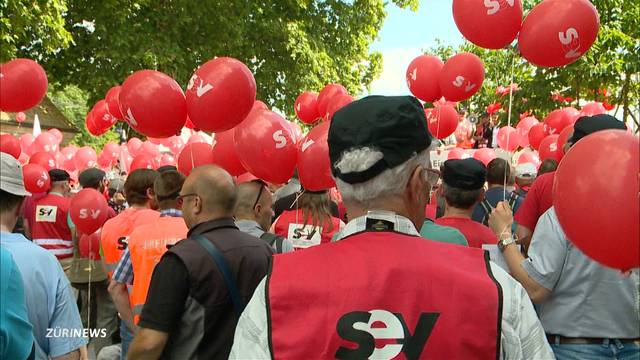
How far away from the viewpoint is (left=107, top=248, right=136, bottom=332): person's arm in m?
3.83

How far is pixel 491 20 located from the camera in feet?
17.6

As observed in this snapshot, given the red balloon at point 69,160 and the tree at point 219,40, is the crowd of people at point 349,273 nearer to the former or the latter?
the red balloon at point 69,160

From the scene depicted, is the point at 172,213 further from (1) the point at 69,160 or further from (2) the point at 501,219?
(1) the point at 69,160

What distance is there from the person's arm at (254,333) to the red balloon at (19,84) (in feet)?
19.8

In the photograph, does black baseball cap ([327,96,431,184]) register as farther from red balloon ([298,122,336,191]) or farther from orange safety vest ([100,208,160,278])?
orange safety vest ([100,208,160,278])

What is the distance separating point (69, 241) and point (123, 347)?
3.42m

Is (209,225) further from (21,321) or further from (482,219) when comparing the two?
(482,219)

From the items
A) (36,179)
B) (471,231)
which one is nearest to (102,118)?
(36,179)

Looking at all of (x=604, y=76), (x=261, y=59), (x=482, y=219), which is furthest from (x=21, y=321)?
(x=261, y=59)

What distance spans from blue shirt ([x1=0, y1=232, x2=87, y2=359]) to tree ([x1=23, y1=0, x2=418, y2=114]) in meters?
11.2

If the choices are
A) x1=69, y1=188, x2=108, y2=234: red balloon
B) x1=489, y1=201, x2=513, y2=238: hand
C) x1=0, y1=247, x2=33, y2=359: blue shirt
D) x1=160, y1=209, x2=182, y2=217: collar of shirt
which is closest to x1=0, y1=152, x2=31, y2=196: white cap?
x1=0, y1=247, x2=33, y2=359: blue shirt

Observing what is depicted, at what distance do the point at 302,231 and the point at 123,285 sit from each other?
128 centimetres

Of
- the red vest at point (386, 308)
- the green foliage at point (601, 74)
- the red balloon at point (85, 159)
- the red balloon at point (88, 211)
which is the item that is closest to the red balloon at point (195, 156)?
the red balloon at point (88, 211)

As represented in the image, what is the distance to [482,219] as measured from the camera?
5488mm
